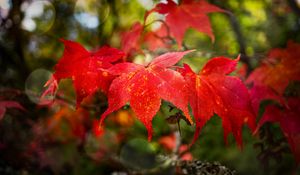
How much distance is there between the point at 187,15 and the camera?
1.33m

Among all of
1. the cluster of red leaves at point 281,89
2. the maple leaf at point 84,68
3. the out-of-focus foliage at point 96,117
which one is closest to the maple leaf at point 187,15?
the out-of-focus foliage at point 96,117

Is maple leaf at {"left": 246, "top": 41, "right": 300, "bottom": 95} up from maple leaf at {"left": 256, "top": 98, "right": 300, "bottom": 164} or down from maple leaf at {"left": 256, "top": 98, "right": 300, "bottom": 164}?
up

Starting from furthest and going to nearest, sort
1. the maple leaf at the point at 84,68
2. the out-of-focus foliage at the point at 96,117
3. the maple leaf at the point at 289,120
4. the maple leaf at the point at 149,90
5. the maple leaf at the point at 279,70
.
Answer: the out-of-focus foliage at the point at 96,117 < the maple leaf at the point at 279,70 < the maple leaf at the point at 289,120 < the maple leaf at the point at 84,68 < the maple leaf at the point at 149,90

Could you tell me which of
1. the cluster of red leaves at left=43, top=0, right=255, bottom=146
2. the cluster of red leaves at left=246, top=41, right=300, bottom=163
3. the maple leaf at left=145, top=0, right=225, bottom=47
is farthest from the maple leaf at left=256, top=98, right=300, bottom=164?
the maple leaf at left=145, top=0, right=225, bottom=47

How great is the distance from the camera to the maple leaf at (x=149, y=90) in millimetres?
782

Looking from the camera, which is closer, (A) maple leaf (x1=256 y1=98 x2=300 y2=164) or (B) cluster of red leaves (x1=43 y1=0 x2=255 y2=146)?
(B) cluster of red leaves (x1=43 y1=0 x2=255 y2=146)

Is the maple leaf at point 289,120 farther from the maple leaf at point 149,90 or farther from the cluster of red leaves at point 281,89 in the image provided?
the maple leaf at point 149,90

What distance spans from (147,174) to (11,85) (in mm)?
1206

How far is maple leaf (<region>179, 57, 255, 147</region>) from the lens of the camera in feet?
2.84

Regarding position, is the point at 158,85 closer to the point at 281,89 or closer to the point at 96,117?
the point at 281,89

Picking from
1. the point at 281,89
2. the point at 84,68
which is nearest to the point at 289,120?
the point at 281,89

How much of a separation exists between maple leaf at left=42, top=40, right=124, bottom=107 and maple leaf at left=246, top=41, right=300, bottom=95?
2.20 ft

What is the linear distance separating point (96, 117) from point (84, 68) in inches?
33.4

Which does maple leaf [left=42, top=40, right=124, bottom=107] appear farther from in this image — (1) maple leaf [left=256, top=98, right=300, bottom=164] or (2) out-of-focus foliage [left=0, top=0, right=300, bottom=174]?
(1) maple leaf [left=256, top=98, right=300, bottom=164]
